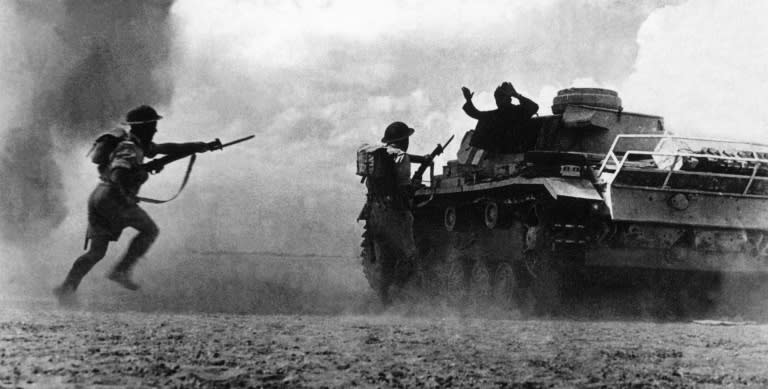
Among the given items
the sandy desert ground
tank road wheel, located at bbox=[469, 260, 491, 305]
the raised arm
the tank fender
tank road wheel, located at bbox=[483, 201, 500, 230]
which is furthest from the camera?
tank road wheel, located at bbox=[469, 260, 491, 305]

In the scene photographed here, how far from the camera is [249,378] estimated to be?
512cm

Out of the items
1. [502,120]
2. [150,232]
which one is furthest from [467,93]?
[150,232]

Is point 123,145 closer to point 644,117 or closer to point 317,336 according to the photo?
point 317,336

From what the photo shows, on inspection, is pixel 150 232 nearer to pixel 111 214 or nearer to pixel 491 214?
pixel 111 214

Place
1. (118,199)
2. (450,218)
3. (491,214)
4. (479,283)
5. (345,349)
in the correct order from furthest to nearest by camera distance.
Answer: (450,218)
(479,283)
(491,214)
(118,199)
(345,349)

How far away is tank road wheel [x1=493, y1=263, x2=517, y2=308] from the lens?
1221cm

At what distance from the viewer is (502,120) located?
12.9 m

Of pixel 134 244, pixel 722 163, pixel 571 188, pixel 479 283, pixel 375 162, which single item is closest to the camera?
pixel 134 244

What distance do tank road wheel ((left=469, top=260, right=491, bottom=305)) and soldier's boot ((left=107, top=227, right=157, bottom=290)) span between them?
5625mm

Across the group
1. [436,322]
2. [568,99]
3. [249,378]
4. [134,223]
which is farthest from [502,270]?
[249,378]

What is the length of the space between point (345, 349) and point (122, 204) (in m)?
2.91

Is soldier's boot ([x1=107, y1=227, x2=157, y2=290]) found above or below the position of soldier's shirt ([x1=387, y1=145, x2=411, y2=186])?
below

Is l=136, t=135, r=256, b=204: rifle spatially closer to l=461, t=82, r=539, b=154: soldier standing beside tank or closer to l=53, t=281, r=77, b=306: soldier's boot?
l=53, t=281, r=77, b=306: soldier's boot

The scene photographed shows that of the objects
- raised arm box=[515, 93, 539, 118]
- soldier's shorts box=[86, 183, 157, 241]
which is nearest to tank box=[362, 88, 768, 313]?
raised arm box=[515, 93, 539, 118]
